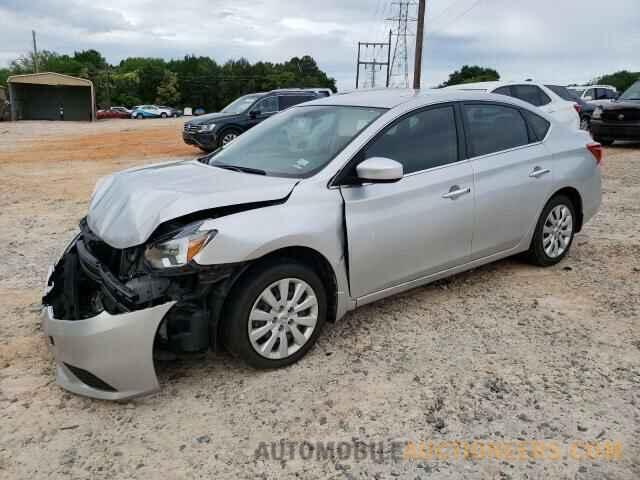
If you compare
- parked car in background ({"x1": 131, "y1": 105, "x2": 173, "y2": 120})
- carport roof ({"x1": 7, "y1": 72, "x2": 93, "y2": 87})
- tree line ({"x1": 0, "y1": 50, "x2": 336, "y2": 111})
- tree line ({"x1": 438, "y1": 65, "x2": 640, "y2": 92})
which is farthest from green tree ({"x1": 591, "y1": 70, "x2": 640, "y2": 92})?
carport roof ({"x1": 7, "y1": 72, "x2": 93, "y2": 87})

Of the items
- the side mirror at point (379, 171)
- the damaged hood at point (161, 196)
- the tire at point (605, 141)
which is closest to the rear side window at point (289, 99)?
the tire at point (605, 141)

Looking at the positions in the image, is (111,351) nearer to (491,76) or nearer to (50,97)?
(50,97)

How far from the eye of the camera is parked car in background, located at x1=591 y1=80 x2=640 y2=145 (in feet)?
43.8

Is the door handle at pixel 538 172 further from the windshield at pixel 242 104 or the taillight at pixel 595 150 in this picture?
the windshield at pixel 242 104

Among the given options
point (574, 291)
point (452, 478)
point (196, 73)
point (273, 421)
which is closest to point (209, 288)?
point (273, 421)

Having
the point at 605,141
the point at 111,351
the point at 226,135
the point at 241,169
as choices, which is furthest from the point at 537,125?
the point at 605,141

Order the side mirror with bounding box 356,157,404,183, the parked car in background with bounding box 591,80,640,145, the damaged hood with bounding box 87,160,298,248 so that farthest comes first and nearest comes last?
the parked car in background with bounding box 591,80,640,145, the side mirror with bounding box 356,157,404,183, the damaged hood with bounding box 87,160,298,248

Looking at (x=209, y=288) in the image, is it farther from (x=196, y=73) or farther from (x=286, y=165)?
→ (x=196, y=73)

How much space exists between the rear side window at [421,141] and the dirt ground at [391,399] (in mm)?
1147

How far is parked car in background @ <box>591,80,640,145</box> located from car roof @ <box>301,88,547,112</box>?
34.8 ft

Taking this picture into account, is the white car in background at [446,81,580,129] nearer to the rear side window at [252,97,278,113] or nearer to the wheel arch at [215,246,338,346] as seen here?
the rear side window at [252,97,278,113]

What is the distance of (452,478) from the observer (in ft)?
8.01

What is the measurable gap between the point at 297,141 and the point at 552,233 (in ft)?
8.23

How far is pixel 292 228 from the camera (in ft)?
10.4
